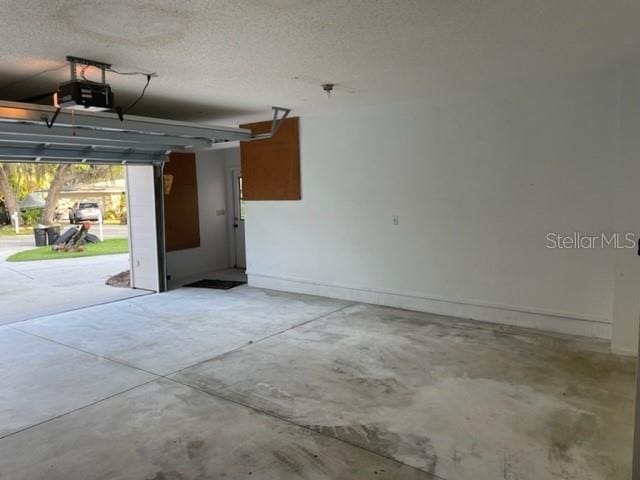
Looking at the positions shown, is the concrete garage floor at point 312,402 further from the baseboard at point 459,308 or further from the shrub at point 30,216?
the shrub at point 30,216

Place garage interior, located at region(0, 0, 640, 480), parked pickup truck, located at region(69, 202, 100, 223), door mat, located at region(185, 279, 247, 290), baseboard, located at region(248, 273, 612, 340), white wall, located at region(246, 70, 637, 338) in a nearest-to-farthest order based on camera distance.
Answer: garage interior, located at region(0, 0, 640, 480) → white wall, located at region(246, 70, 637, 338) → baseboard, located at region(248, 273, 612, 340) → door mat, located at region(185, 279, 247, 290) → parked pickup truck, located at region(69, 202, 100, 223)

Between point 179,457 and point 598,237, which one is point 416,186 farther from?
point 179,457

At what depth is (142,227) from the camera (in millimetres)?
7305

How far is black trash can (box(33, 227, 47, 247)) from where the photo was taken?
14.5 m

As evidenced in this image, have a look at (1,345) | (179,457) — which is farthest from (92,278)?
(179,457)

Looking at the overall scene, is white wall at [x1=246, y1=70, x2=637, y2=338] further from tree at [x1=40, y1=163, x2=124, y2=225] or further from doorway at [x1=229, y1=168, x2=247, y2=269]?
tree at [x1=40, y1=163, x2=124, y2=225]

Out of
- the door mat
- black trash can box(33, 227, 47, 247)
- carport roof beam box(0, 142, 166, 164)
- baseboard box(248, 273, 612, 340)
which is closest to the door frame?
the door mat

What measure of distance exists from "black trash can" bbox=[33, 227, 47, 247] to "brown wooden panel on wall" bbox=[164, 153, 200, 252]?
8.73 m

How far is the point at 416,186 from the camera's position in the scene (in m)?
5.60

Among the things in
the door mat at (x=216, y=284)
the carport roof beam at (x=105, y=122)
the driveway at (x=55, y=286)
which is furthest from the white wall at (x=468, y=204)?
the driveway at (x=55, y=286)

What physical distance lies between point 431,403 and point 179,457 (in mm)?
1704

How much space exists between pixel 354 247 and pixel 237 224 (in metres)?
3.48

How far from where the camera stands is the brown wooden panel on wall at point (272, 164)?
6.69 meters

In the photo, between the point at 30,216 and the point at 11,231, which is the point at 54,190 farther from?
the point at 30,216
